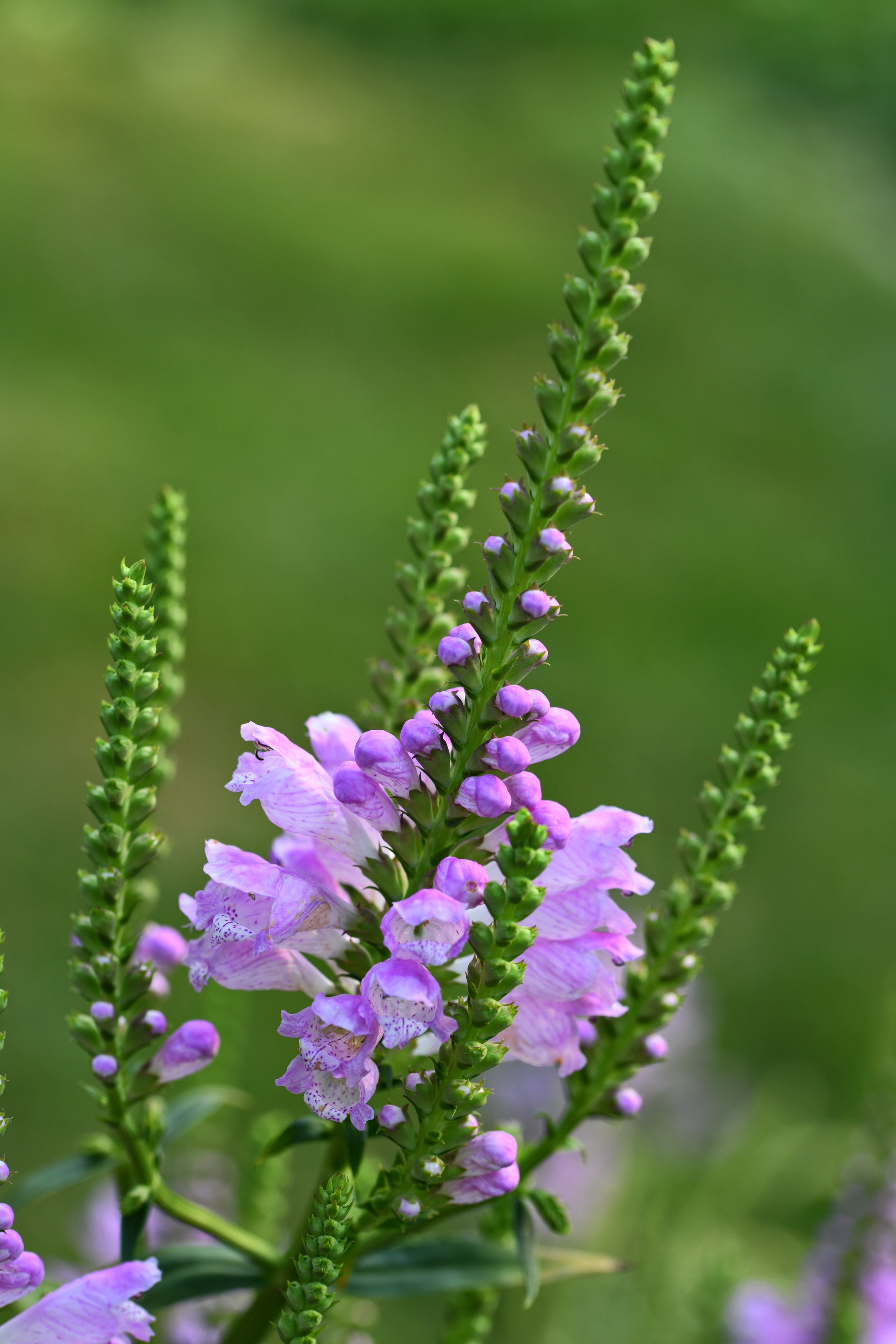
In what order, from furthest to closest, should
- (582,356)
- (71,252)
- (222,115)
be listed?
(222,115) → (71,252) → (582,356)

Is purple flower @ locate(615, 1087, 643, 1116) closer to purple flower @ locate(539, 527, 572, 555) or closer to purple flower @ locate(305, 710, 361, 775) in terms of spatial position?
purple flower @ locate(305, 710, 361, 775)

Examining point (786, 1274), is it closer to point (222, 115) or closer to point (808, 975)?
point (808, 975)

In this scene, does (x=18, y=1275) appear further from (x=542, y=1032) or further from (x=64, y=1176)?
(x=542, y=1032)

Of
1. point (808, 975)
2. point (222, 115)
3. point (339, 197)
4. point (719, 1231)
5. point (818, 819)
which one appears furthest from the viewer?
point (222, 115)

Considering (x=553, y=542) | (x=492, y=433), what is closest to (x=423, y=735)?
(x=553, y=542)

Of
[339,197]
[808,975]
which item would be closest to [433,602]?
[808,975]

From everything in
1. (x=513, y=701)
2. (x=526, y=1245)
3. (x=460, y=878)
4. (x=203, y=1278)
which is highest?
(x=513, y=701)
